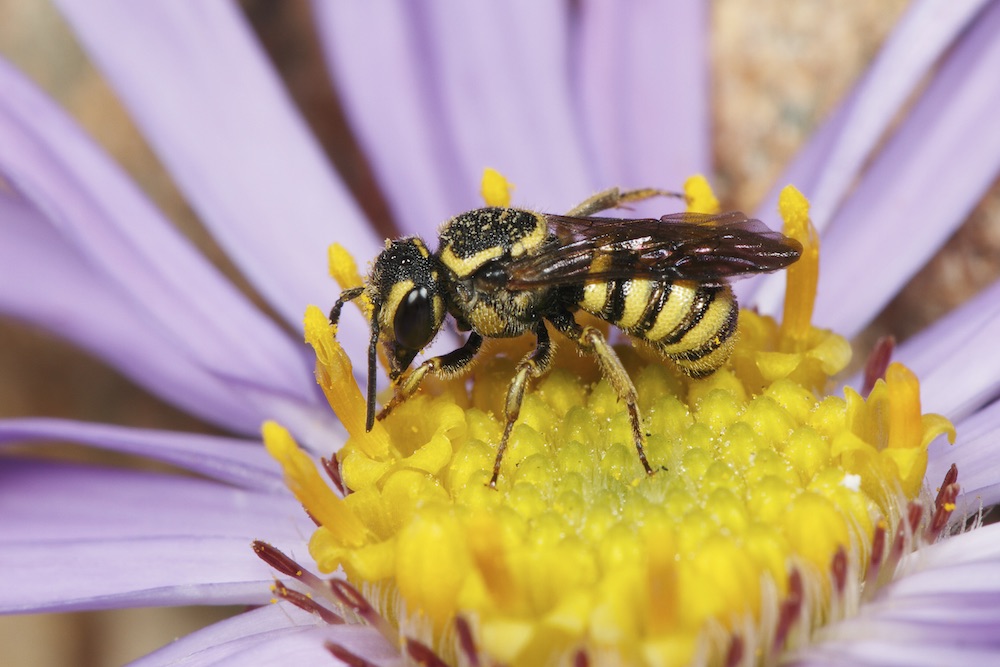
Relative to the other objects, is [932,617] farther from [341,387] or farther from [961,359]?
[341,387]

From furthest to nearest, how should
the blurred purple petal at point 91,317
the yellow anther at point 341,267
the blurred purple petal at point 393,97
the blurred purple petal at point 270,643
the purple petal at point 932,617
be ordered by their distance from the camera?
the blurred purple petal at point 393,97
the blurred purple petal at point 91,317
the yellow anther at point 341,267
the blurred purple petal at point 270,643
the purple petal at point 932,617

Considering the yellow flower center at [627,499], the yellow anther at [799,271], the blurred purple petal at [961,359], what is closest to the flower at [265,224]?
the blurred purple petal at [961,359]

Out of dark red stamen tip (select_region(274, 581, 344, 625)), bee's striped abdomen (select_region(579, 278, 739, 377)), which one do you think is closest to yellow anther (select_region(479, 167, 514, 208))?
bee's striped abdomen (select_region(579, 278, 739, 377))

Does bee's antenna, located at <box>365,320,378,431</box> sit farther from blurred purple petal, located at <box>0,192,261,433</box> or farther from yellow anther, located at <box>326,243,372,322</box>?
blurred purple petal, located at <box>0,192,261,433</box>

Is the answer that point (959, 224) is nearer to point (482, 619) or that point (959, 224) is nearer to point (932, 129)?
point (932, 129)

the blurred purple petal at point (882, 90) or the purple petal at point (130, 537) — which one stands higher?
the blurred purple petal at point (882, 90)

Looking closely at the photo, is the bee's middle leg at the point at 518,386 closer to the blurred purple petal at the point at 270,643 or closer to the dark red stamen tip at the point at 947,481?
the blurred purple petal at the point at 270,643

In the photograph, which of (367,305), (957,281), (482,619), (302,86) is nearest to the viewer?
(482,619)

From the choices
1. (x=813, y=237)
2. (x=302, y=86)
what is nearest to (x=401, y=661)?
(x=813, y=237)
